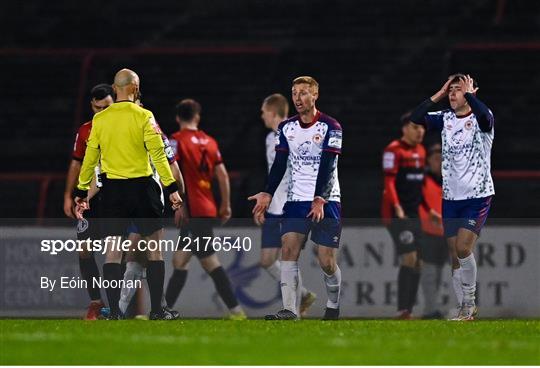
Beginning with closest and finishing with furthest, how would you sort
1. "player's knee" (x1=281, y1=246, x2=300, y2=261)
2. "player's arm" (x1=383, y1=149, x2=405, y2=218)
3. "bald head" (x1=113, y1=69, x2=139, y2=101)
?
"bald head" (x1=113, y1=69, x2=139, y2=101) < "player's knee" (x1=281, y1=246, x2=300, y2=261) < "player's arm" (x1=383, y1=149, x2=405, y2=218)

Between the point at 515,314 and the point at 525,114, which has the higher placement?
the point at 525,114

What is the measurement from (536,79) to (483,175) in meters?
8.81

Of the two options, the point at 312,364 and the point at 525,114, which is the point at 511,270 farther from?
the point at 525,114

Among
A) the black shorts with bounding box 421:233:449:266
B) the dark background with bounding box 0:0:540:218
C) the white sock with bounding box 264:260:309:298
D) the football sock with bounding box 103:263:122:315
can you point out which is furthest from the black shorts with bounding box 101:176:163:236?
the dark background with bounding box 0:0:540:218

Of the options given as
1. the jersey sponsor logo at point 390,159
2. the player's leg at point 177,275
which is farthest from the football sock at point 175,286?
the jersey sponsor logo at point 390,159

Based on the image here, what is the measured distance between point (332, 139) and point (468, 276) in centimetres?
163

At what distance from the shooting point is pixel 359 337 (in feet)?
34.8

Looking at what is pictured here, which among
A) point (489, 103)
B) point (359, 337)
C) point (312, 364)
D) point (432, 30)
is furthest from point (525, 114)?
point (312, 364)

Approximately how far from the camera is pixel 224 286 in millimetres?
13625

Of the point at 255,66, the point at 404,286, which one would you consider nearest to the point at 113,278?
the point at 404,286

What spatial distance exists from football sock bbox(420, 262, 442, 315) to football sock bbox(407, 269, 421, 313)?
2.6 inches

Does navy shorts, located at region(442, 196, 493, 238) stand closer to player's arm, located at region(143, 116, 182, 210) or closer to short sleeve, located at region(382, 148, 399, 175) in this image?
short sleeve, located at region(382, 148, 399, 175)

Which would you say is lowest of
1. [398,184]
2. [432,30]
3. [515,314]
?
[515,314]

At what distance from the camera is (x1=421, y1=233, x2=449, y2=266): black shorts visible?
1406 cm
